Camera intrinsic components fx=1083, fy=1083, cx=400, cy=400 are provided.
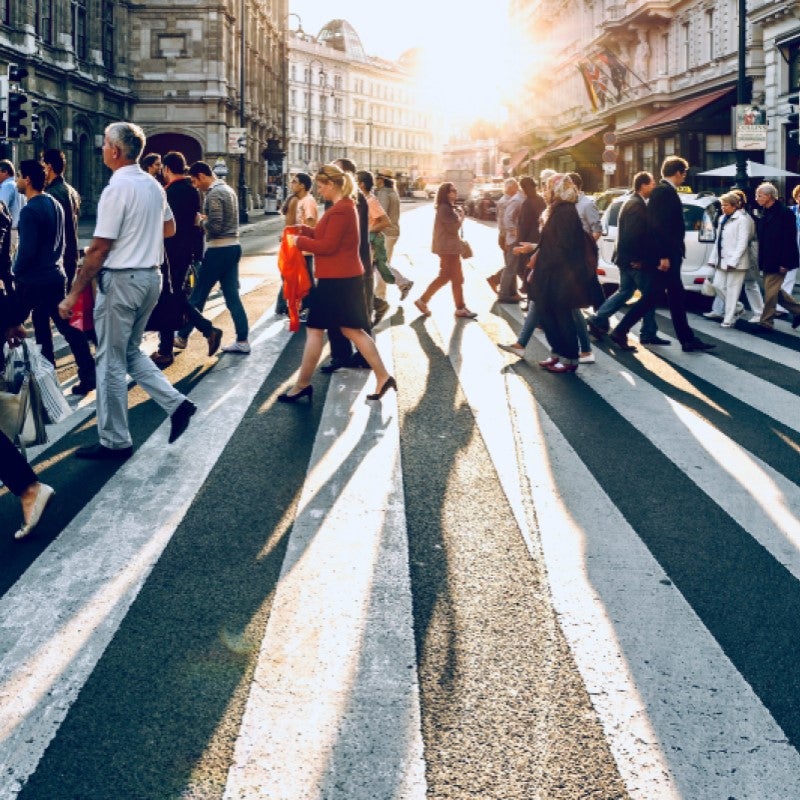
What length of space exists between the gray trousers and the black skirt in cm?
169

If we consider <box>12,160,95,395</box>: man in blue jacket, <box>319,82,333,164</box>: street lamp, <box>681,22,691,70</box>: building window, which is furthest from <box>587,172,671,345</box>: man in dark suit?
<box>319,82,333,164</box>: street lamp

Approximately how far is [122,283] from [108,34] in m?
42.1

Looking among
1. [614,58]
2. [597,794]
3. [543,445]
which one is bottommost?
[597,794]

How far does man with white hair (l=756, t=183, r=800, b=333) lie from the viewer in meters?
12.5

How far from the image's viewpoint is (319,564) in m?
4.56

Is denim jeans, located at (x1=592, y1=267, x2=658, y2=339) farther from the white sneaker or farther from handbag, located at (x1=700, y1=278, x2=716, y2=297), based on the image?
the white sneaker

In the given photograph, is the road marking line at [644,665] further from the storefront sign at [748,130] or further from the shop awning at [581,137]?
the shop awning at [581,137]

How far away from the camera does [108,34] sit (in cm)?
4438

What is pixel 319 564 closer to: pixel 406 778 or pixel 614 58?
pixel 406 778

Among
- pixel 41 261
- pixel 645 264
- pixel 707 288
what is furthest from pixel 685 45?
pixel 41 261

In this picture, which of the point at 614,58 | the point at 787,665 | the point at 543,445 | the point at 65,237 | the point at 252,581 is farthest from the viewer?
the point at 614,58

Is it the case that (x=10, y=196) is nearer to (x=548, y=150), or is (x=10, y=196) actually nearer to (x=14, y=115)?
(x=14, y=115)

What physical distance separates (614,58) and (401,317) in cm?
2935

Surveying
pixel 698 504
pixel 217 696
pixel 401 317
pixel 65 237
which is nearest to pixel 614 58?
pixel 401 317
